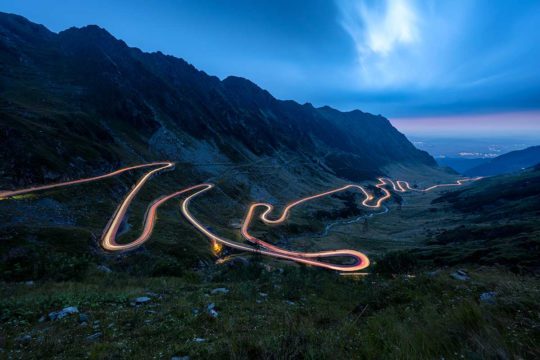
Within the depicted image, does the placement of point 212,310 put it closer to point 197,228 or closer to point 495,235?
point 197,228

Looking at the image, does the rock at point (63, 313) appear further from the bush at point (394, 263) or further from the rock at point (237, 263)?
the bush at point (394, 263)

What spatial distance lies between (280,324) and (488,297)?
788 centimetres

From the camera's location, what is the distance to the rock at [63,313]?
11852mm

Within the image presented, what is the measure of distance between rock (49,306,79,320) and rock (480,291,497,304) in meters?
16.8

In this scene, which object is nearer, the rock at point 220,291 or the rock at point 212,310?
the rock at point 212,310

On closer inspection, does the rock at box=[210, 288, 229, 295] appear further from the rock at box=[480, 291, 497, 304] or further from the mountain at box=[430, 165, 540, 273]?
the mountain at box=[430, 165, 540, 273]

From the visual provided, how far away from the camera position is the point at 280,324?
10797 millimetres

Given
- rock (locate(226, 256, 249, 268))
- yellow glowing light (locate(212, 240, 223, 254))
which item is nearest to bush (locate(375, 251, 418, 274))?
rock (locate(226, 256, 249, 268))

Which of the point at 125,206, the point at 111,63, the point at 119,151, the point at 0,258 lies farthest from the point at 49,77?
the point at 0,258

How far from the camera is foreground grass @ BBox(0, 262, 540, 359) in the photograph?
6.33m

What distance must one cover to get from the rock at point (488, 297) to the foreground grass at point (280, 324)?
0.28 metres

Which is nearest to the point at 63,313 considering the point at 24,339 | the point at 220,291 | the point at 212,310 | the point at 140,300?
the point at 24,339

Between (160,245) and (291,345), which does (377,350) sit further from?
(160,245)

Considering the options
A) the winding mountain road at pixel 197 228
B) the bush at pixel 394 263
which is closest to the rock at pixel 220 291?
the bush at pixel 394 263
